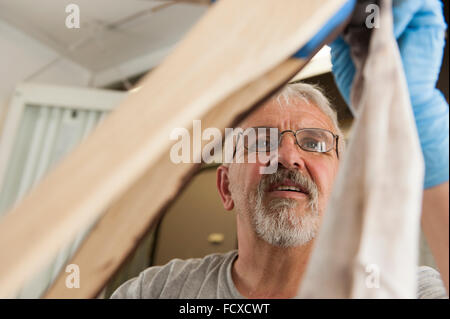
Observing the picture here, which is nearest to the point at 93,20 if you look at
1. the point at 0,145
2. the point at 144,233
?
the point at 0,145

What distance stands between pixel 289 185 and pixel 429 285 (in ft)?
0.61

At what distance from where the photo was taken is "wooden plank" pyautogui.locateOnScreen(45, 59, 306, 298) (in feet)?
0.63

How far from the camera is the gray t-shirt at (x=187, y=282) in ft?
1.53

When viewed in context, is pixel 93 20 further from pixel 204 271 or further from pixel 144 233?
pixel 144 233

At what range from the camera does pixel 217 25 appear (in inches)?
6.1

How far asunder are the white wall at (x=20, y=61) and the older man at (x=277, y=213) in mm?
828

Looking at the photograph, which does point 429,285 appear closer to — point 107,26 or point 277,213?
point 277,213

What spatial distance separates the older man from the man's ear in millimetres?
49

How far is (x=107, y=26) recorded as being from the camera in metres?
0.98

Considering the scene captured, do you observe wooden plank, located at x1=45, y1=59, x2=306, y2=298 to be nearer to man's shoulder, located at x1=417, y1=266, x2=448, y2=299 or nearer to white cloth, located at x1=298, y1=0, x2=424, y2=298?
white cloth, located at x1=298, y1=0, x2=424, y2=298

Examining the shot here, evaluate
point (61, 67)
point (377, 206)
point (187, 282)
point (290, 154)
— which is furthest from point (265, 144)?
point (61, 67)

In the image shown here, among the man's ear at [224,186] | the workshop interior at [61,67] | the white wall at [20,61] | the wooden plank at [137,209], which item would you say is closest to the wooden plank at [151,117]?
the wooden plank at [137,209]

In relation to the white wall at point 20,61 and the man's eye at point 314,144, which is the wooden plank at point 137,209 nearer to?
the man's eye at point 314,144

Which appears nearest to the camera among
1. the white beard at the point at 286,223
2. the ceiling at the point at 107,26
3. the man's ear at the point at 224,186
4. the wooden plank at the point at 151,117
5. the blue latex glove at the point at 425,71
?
the wooden plank at the point at 151,117
